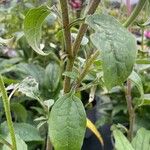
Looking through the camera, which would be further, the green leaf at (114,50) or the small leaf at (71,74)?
the small leaf at (71,74)

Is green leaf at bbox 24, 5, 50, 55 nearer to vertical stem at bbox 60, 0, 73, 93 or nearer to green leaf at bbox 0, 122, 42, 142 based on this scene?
vertical stem at bbox 60, 0, 73, 93

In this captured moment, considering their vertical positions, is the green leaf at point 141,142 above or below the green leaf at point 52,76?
above

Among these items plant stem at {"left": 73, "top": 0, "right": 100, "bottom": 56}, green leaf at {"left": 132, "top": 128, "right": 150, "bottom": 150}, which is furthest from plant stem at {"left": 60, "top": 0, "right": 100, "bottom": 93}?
green leaf at {"left": 132, "top": 128, "right": 150, "bottom": 150}

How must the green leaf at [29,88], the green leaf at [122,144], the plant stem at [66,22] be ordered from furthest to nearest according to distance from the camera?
the green leaf at [122,144] < the green leaf at [29,88] < the plant stem at [66,22]

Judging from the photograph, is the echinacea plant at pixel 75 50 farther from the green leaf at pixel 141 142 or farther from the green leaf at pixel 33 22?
the green leaf at pixel 141 142

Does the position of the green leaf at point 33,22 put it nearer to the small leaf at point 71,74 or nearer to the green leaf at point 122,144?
the small leaf at point 71,74

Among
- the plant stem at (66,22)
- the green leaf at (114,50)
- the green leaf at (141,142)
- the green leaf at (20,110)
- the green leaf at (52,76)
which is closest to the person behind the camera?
the green leaf at (114,50)

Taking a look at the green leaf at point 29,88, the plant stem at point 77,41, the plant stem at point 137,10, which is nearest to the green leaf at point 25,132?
the green leaf at point 29,88

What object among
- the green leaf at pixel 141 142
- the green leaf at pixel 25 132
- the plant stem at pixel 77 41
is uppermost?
the plant stem at pixel 77 41
